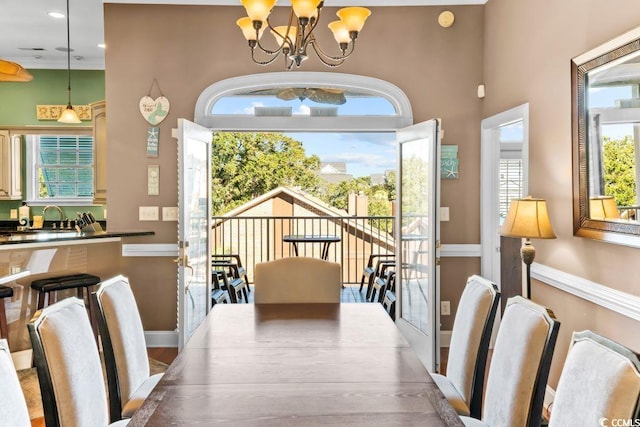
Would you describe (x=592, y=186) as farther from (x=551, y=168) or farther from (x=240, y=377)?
(x=240, y=377)

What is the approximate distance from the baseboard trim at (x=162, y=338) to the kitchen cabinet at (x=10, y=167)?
11.5 feet

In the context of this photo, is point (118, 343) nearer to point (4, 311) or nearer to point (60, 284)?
point (60, 284)

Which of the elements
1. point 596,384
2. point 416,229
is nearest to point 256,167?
point 416,229

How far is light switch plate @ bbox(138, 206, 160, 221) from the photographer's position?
426 centimetres

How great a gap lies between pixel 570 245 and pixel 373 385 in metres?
1.83

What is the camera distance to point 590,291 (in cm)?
256

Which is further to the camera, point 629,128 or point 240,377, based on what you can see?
point 629,128

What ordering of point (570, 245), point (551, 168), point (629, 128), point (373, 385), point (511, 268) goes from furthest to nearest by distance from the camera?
point (511, 268), point (551, 168), point (570, 245), point (629, 128), point (373, 385)

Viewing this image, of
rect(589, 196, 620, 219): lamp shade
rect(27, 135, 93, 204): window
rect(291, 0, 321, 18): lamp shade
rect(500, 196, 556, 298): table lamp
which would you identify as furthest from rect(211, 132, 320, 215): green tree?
rect(291, 0, 321, 18): lamp shade

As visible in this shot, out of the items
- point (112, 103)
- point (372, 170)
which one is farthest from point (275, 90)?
point (372, 170)

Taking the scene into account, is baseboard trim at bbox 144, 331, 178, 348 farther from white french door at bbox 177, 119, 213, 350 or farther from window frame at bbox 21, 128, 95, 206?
window frame at bbox 21, 128, 95, 206

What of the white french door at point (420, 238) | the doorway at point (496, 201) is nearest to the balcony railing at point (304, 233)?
the doorway at point (496, 201)

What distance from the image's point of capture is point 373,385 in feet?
5.26

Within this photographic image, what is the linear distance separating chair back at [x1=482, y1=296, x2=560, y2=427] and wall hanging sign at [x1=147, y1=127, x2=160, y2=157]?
342 centimetres
